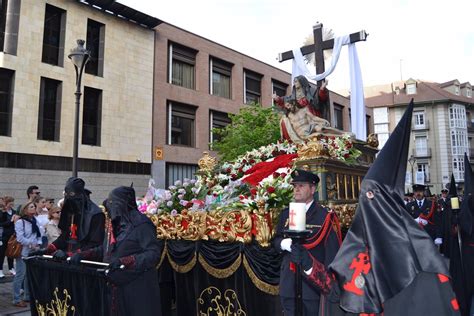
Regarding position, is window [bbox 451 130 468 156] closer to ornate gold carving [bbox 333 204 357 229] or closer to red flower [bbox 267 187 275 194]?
ornate gold carving [bbox 333 204 357 229]

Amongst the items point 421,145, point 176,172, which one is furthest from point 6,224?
point 421,145

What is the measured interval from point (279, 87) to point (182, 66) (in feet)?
34.6

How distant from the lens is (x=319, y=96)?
8.52 meters

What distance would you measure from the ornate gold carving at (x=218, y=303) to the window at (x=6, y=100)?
1622 cm

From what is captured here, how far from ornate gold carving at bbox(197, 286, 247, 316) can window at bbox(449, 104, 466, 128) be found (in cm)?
5211

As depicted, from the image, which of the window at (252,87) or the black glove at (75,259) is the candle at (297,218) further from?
the window at (252,87)

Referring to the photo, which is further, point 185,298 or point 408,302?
point 185,298

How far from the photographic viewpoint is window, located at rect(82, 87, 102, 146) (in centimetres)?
2080

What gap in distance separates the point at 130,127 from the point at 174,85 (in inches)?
180

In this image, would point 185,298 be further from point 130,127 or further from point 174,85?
point 174,85

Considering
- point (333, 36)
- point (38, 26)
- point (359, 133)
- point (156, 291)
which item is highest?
point (38, 26)

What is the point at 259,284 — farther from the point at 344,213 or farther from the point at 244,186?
the point at 344,213

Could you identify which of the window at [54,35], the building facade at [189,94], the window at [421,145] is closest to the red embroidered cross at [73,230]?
the window at [54,35]

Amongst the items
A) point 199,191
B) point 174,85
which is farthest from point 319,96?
point 174,85
